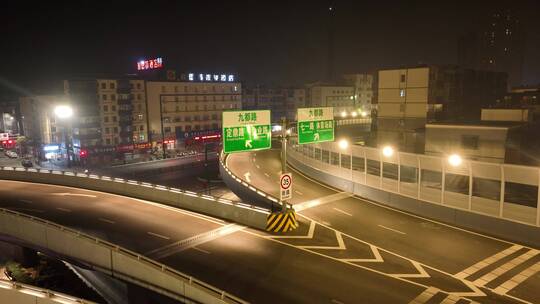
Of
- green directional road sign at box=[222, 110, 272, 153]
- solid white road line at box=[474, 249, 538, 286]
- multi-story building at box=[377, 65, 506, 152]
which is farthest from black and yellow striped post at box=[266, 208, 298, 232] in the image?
multi-story building at box=[377, 65, 506, 152]

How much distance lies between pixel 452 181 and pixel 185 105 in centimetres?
7869

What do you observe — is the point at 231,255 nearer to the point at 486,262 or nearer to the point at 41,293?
the point at 41,293

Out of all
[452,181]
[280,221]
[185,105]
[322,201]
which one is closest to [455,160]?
[322,201]

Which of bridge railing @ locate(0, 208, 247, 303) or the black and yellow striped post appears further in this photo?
the black and yellow striped post

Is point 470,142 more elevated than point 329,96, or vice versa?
point 329,96

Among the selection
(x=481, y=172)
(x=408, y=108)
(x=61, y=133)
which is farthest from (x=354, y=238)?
(x=61, y=133)

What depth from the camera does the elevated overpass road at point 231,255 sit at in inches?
627

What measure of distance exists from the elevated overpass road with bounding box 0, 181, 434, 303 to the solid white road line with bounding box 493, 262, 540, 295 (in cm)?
324

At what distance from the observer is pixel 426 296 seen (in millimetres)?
15492

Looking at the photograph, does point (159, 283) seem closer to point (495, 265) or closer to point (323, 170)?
point (495, 265)

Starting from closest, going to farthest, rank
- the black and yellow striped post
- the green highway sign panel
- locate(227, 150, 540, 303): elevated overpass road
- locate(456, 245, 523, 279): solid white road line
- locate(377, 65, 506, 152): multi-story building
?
locate(227, 150, 540, 303): elevated overpass road → locate(456, 245, 523, 279): solid white road line → the black and yellow striped post → the green highway sign panel → locate(377, 65, 506, 152): multi-story building

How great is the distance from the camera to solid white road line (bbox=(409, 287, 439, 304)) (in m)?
15.1

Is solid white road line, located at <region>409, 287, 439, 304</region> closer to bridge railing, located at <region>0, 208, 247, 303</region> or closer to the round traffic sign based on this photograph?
bridge railing, located at <region>0, 208, 247, 303</region>

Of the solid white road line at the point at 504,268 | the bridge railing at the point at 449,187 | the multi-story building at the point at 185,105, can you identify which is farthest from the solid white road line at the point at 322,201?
the multi-story building at the point at 185,105
